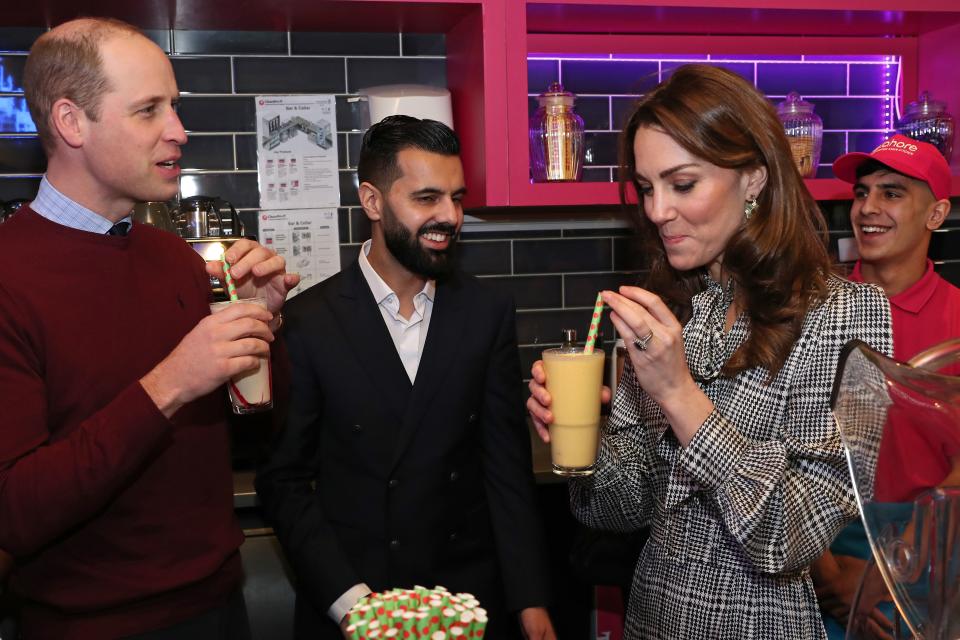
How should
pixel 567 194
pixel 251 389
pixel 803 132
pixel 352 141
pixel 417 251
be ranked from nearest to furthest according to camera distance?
pixel 251 389, pixel 417 251, pixel 567 194, pixel 803 132, pixel 352 141

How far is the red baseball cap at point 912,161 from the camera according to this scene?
270 centimetres

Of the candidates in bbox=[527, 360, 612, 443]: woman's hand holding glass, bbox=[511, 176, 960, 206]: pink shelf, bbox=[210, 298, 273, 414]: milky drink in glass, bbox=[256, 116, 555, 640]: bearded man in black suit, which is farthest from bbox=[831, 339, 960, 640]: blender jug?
bbox=[511, 176, 960, 206]: pink shelf

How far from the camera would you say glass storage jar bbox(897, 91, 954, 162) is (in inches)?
116

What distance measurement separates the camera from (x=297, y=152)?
9.67ft

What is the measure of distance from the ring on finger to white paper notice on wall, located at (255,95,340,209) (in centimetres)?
177

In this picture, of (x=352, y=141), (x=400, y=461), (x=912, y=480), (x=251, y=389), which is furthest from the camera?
(x=352, y=141)

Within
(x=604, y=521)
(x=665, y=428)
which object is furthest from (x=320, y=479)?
(x=665, y=428)

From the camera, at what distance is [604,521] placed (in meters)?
1.82

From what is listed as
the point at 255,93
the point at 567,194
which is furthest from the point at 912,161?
the point at 255,93

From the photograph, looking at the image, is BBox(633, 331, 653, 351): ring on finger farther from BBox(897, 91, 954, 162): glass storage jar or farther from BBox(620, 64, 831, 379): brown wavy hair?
BBox(897, 91, 954, 162): glass storage jar

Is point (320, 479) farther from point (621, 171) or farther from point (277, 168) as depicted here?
point (277, 168)

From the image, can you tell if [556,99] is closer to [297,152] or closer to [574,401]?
[297,152]

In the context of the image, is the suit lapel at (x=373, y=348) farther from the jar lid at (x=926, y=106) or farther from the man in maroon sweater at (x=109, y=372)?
the jar lid at (x=926, y=106)

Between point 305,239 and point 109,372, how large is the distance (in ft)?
4.70
